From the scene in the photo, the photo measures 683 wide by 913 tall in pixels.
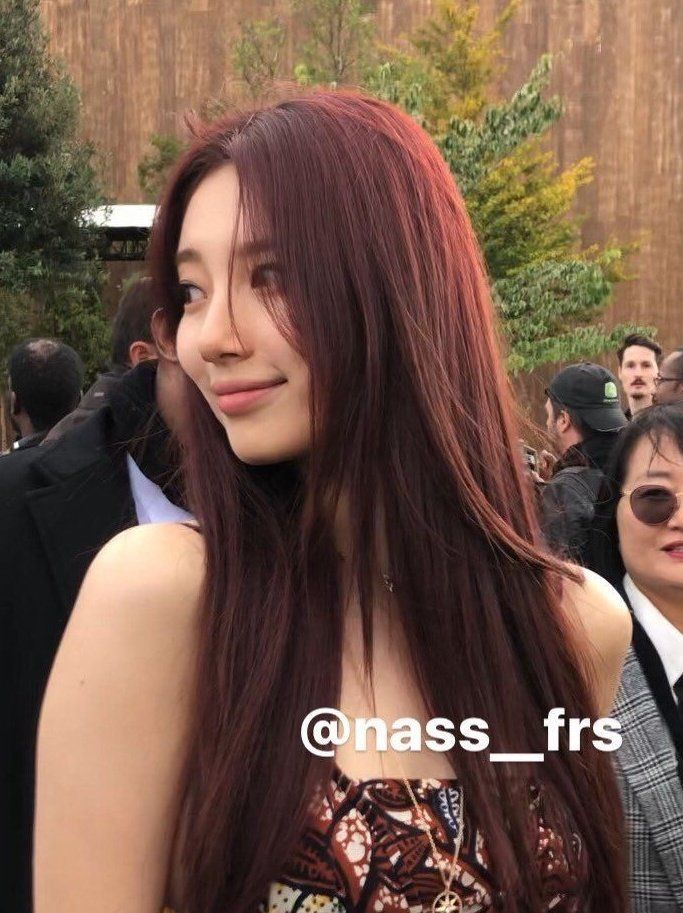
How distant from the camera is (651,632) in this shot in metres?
2.23

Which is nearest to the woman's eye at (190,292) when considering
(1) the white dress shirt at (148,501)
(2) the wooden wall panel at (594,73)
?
(1) the white dress shirt at (148,501)

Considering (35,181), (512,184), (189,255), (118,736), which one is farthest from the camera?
(512,184)

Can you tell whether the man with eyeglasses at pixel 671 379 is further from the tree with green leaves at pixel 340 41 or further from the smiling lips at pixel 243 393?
the tree with green leaves at pixel 340 41

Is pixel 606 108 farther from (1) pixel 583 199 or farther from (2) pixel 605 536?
(2) pixel 605 536

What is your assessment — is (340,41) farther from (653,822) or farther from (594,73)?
(653,822)

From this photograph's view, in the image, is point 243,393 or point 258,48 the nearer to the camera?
point 243,393

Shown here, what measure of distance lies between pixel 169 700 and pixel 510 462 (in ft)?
1.51

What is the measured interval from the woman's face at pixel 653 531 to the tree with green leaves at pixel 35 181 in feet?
47.0

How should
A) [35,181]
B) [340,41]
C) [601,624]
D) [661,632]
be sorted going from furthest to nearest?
[340,41], [35,181], [661,632], [601,624]

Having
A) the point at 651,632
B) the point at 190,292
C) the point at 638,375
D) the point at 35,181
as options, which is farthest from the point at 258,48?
the point at 190,292

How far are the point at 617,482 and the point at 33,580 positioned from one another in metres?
1.17

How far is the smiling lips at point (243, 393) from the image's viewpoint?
47.0 inches

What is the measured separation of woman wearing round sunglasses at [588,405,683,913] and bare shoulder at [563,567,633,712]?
21.8 inches

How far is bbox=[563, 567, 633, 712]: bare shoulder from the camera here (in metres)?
1.40
